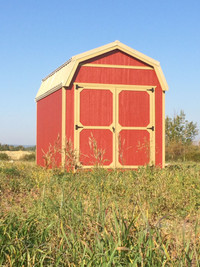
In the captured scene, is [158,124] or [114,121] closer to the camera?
[114,121]

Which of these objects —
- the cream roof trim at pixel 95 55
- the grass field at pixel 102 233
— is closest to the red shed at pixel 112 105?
the cream roof trim at pixel 95 55

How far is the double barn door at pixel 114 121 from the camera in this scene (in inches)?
456

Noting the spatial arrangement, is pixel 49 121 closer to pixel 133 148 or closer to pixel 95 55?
pixel 95 55

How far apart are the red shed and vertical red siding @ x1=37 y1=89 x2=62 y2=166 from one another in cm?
3

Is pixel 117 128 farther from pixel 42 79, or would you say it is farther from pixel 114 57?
pixel 42 79

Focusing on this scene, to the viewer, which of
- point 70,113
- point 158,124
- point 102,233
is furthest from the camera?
point 158,124

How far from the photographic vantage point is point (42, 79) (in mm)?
16953

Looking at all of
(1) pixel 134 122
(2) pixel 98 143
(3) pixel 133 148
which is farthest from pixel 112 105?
(3) pixel 133 148

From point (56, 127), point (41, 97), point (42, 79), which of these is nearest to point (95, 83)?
point (56, 127)

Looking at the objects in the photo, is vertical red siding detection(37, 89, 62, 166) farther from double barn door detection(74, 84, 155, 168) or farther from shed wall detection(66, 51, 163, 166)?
double barn door detection(74, 84, 155, 168)

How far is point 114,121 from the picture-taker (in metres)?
11.8

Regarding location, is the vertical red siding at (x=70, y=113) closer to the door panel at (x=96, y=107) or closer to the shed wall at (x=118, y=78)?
the shed wall at (x=118, y=78)

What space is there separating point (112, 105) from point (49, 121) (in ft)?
8.73

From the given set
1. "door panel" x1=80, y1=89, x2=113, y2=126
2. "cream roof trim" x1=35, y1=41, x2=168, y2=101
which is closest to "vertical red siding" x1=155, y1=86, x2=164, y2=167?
"cream roof trim" x1=35, y1=41, x2=168, y2=101
